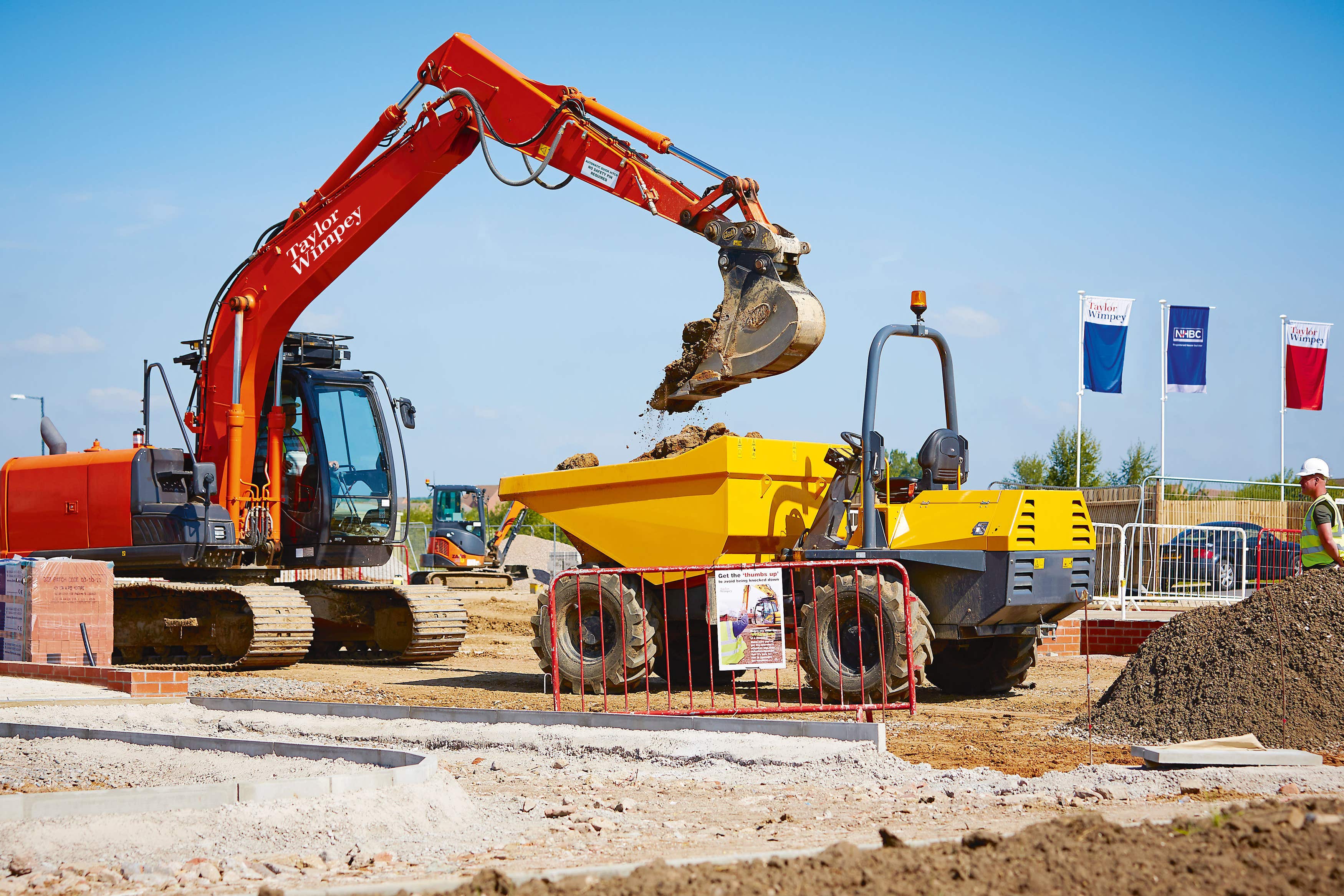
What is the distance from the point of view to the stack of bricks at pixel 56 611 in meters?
12.4

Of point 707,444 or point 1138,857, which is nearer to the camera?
point 1138,857

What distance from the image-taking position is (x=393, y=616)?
594 inches

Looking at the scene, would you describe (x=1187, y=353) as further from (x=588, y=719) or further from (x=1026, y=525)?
(x=588, y=719)

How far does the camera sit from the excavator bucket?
33.4 feet

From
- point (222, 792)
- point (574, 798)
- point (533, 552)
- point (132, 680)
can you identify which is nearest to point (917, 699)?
point (574, 798)

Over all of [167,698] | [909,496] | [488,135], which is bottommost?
[167,698]

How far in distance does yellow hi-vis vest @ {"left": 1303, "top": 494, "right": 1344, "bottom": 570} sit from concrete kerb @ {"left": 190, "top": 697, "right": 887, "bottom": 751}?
360 cm

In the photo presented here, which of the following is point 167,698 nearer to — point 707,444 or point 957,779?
point 707,444

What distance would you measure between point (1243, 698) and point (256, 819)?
230 inches

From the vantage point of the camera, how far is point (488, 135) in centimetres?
1300

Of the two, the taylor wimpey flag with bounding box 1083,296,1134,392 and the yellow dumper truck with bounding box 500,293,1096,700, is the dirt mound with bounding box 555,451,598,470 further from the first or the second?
the taylor wimpey flag with bounding box 1083,296,1134,392

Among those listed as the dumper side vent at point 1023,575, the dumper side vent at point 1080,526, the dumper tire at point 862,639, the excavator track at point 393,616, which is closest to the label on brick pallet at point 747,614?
the dumper tire at point 862,639

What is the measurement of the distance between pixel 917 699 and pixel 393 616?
6.97 m

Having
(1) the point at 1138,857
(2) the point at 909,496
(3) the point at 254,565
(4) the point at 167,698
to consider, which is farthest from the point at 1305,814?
(3) the point at 254,565
